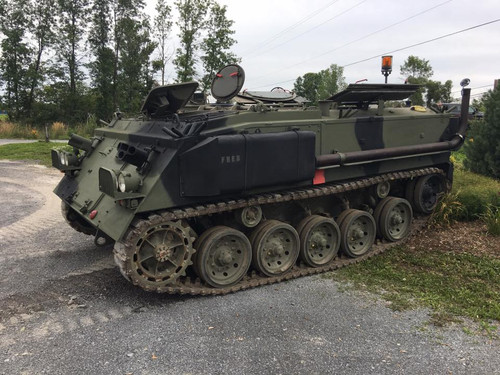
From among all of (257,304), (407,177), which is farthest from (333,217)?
(257,304)

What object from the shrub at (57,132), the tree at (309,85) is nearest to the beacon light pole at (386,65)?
the shrub at (57,132)

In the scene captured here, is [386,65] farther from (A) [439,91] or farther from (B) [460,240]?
(A) [439,91]

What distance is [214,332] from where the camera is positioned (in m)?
4.53

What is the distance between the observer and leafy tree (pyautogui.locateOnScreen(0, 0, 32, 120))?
3334 cm

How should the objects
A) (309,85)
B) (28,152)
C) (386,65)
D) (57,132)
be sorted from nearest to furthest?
(386,65) < (28,152) < (57,132) < (309,85)

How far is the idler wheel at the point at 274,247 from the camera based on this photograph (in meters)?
5.78

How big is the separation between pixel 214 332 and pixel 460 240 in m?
4.80

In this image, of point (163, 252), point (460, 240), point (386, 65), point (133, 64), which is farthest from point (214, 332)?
point (133, 64)

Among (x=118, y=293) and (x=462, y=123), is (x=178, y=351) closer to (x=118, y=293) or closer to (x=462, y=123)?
(x=118, y=293)

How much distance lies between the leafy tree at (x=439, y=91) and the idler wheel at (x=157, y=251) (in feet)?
129

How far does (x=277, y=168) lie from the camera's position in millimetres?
5625

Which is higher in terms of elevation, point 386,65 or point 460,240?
point 386,65

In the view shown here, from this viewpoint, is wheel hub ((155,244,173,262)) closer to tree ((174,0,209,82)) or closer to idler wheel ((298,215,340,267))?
idler wheel ((298,215,340,267))

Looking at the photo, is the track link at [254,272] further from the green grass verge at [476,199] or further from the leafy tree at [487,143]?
the leafy tree at [487,143]
